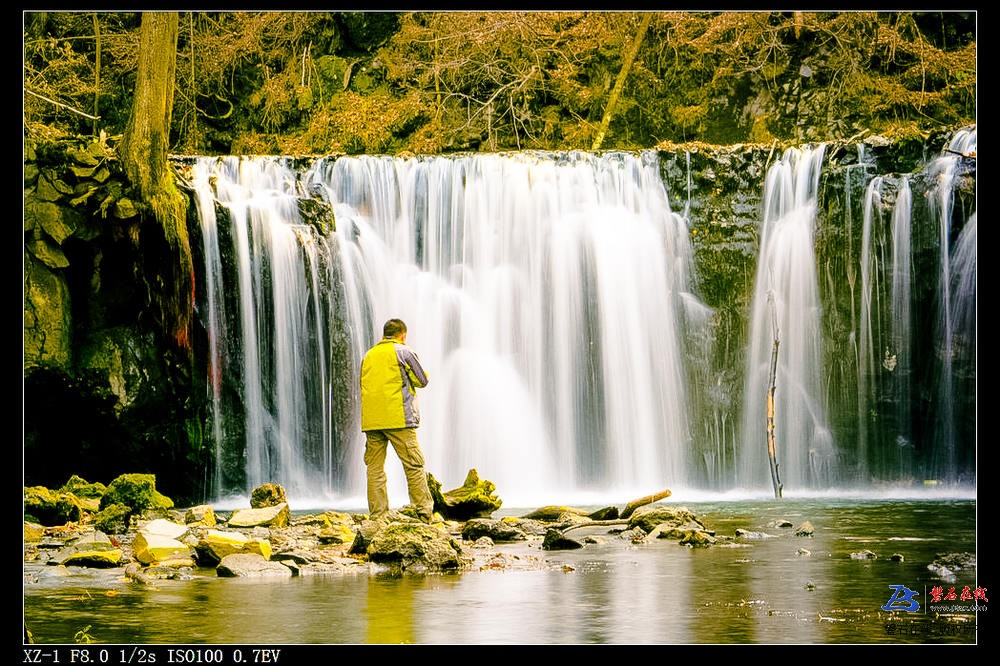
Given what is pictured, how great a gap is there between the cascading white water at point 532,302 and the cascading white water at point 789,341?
1189 millimetres

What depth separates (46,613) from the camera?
6160mm

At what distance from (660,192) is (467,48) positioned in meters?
8.78

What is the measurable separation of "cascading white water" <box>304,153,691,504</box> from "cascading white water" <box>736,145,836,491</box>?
1189 millimetres

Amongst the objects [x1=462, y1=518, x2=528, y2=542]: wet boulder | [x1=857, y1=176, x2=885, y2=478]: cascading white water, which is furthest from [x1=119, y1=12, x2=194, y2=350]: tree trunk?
[x1=857, y1=176, x2=885, y2=478]: cascading white water

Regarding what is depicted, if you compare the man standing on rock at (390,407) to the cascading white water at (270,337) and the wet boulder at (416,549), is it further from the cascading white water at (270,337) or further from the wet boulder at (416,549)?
the cascading white water at (270,337)

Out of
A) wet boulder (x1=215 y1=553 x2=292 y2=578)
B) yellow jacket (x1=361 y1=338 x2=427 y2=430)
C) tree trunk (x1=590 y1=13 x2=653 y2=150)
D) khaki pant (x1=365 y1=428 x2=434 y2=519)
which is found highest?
tree trunk (x1=590 y1=13 x2=653 y2=150)

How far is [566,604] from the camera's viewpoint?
20.6 feet

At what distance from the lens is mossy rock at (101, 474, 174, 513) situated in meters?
11.4

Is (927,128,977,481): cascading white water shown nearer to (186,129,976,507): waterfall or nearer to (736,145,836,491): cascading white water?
(186,129,976,507): waterfall

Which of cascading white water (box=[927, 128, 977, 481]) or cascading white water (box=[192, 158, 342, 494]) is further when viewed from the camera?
cascading white water (box=[927, 128, 977, 481])

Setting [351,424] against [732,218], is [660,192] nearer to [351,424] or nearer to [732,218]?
[732,218]

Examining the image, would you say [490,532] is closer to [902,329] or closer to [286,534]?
[286,534]

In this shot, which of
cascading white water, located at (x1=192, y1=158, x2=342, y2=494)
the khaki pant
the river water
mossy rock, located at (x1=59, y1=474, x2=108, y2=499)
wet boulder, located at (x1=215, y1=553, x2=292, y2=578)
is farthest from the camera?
cascading white water, located at (x1=192, y1=158, x2=342, y2=494)

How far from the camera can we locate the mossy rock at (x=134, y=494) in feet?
37.4
